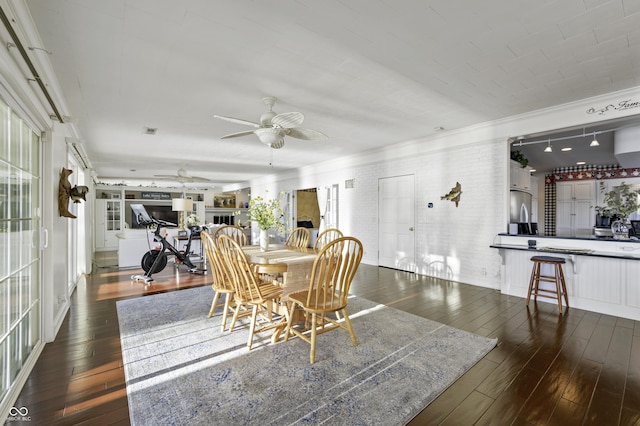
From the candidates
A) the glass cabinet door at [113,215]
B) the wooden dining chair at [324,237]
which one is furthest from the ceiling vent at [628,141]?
the glass cabinet door at [113,215]

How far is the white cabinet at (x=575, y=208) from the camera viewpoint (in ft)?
24.5

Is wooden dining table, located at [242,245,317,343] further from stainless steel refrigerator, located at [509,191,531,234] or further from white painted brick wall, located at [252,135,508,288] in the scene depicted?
stainless steel refrigerator, located at [509,191,531,234]

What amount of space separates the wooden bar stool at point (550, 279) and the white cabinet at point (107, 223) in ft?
40.1

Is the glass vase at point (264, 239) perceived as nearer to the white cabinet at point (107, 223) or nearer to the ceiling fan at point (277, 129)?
the ceiling fan at point (277, 129)

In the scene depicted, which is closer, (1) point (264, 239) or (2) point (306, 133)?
(2) point (306, 133)

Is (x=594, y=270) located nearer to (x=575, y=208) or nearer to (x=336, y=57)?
(x=336, y=57)

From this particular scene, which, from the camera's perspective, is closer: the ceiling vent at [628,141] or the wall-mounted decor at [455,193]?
the ceiling vent at [628,141]

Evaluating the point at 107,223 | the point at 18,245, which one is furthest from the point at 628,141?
the point at 107,223

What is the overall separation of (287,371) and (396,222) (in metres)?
4.46

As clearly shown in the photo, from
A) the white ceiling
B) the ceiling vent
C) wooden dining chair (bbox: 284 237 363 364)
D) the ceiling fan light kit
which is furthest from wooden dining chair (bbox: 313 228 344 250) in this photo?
the ceiling vent

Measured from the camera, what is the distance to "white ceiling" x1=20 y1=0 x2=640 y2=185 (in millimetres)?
2045

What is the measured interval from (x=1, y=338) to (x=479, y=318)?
4069 millimetres

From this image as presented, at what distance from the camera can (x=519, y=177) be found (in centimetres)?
496

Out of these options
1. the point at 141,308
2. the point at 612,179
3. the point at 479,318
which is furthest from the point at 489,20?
the point at 612,179
